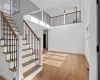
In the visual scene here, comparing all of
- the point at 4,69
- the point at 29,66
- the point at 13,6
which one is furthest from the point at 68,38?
the point at 4,69

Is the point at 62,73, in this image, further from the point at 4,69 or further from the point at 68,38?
the point at 68,38

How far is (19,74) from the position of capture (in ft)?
6.33

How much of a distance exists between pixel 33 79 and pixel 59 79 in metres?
0.81

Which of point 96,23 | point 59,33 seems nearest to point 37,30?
point 59,33

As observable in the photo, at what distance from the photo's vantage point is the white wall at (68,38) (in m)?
6.07

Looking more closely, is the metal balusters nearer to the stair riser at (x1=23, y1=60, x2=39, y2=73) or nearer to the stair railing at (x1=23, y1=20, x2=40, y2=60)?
the stair railing at (x1=23, y1=20, x2=40, y2=60)

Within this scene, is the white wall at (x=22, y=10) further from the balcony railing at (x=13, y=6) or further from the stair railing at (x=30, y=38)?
the balcony railing at (x=13, y=6)

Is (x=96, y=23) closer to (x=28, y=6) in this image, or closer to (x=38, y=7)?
(x=38, y=7)

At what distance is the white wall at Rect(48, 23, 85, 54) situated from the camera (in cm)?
607

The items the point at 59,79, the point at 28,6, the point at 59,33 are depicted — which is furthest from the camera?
the point at 59,33

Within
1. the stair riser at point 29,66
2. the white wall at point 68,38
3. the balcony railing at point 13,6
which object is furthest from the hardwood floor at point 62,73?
the balcony railing at point 13,6

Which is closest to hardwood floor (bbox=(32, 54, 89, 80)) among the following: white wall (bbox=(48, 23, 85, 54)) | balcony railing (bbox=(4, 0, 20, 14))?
white wall (bbox=(48, 23, 85, 54))

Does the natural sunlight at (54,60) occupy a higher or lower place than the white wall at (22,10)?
lower

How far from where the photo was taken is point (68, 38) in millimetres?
6652
